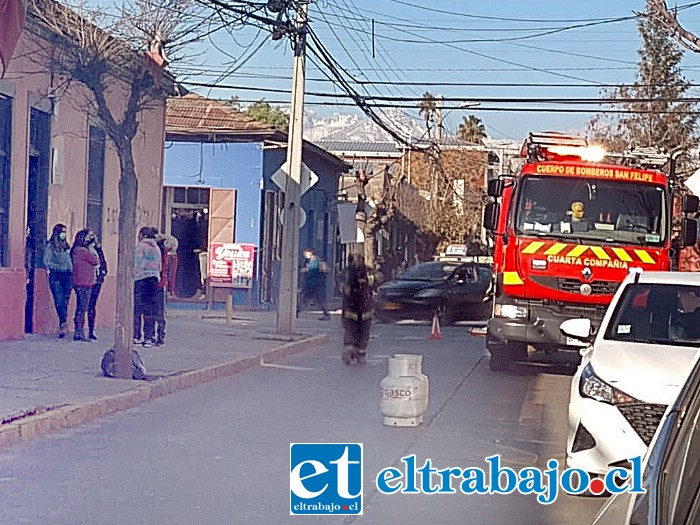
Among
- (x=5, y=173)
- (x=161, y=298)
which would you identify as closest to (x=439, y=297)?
(x=161, y=298)

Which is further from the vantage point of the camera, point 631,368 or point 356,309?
point 356,309

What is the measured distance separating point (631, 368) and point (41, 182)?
41.9 ft

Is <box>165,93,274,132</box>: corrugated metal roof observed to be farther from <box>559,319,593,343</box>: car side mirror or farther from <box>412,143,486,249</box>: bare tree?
A: <box>559,319,593,343</box>: car side mirror

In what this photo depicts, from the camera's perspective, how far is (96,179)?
21500 mm

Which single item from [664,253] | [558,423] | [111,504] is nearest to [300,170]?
[664,253]

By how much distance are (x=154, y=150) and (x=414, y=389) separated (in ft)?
48.1

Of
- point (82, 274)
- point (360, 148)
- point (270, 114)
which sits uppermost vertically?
point (270, 114)

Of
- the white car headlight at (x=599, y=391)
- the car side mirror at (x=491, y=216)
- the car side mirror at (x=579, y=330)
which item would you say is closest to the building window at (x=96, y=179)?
the car side mirror at (x=491, y=216)

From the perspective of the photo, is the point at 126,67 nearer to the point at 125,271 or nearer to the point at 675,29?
the point at 125,271

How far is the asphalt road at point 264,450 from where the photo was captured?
7.71 m

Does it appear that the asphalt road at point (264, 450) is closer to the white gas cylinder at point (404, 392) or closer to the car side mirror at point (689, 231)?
the white gas cylinder at point (404, 392)

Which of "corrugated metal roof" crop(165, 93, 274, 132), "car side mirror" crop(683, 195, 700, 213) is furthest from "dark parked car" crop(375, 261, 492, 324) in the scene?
"car side mirror" crop(683, 195, 700, 213)

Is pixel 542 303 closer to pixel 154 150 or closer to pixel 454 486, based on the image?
pixel 454 486

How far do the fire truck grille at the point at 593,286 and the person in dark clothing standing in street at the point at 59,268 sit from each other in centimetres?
748
